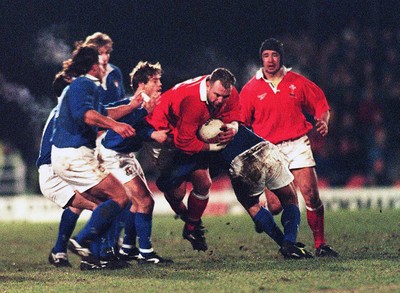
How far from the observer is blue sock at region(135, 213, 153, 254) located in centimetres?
1159

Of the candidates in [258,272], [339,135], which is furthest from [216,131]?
[339,135]

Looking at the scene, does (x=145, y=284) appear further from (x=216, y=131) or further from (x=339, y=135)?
(x=339, y=135)

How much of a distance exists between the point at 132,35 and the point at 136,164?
449cm

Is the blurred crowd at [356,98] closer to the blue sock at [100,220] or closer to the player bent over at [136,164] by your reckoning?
the player bent over at [136,164]

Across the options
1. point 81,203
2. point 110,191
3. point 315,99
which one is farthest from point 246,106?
point 110,191

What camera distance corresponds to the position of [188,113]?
11.5 m

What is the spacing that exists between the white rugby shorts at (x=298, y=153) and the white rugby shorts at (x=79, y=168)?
248 cm

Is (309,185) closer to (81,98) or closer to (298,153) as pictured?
(298,153)

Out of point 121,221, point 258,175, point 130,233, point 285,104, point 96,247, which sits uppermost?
point 285,104

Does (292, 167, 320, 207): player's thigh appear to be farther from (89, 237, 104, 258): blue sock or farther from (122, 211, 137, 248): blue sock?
(89, 237, 104, 258): blue sock

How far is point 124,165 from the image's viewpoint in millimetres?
11891

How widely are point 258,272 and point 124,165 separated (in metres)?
2.59

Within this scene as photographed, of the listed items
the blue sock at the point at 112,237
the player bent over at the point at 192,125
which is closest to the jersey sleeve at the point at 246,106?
the player bent over at the point at 192,125

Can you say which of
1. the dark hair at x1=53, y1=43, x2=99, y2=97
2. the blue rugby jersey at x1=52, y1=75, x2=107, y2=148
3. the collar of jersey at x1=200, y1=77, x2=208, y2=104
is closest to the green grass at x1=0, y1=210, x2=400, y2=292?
the blue rugby jersey at x1=52, y1=75, x2=107, y2=148
